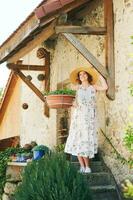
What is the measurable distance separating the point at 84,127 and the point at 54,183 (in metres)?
1.40

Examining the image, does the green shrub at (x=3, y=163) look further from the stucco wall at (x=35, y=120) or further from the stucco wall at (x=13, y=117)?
the stucco wall at (x=13, y=117)

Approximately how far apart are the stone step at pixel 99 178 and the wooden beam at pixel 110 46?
1011 mm

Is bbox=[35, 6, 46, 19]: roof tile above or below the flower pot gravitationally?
above

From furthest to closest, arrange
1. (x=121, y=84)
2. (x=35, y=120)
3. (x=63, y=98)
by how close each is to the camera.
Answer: (x=35, y=120) < (x=63, y=98) < (x=121, y=84)

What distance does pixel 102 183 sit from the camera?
6363 mm

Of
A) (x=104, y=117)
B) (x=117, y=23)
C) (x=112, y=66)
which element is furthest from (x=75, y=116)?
(x=117, y=23)

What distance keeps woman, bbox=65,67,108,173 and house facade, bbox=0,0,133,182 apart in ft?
0.76

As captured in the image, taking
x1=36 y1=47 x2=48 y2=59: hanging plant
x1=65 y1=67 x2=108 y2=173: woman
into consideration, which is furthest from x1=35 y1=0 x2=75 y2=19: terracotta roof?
x1=36 y1=47 x2=48 y2=59: hanging plant

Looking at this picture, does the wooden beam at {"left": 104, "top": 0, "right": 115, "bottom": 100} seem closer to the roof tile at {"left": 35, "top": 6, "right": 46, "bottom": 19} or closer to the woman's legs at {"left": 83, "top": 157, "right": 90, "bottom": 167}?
the woman's legs at {"left": 83, "top": 157, "right": 90, "bottom": 167}

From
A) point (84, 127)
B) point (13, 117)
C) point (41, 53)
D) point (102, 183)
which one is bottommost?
point (102, 183)

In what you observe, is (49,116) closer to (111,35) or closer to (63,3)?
(111,35)

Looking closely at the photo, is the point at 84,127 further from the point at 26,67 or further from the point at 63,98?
the point at 26,67

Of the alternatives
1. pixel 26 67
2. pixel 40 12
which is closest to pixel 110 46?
pixel 40 12

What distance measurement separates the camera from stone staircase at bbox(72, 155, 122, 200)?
6082mm
